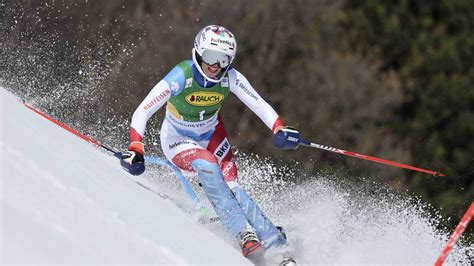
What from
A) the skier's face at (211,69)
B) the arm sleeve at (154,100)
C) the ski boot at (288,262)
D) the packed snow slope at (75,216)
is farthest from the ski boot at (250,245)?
the skier's face at (211,69)

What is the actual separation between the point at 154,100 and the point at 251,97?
0.88 meters

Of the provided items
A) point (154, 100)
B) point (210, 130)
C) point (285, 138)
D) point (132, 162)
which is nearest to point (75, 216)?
point (132, 162)

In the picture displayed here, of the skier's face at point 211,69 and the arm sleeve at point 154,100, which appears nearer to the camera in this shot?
the arm sleeve at point 154,100

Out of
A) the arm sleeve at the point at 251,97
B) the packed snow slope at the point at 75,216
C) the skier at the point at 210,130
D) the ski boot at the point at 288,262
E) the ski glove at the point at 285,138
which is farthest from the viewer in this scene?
the arm sleeve at the point at 251,97

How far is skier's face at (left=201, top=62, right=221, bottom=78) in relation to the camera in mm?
6590

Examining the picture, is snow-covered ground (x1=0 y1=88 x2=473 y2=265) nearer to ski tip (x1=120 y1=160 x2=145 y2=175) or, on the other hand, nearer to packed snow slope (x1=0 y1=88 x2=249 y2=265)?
packed snow slope (x1=0 y1=88 x2=249 y2=265)

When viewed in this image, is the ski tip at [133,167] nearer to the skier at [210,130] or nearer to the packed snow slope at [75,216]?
the skier at [210,130]

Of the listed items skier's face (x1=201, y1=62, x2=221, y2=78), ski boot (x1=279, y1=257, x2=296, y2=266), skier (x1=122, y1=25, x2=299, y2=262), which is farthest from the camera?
skier's face (x1=201, y1=62, x2=221, y2=78)

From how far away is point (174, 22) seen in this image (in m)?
23.4

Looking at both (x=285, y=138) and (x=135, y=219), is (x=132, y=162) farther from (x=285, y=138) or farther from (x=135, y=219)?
(x=285, y=138)

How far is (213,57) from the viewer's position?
6531 millimetres

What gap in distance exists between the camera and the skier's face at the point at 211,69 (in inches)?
259

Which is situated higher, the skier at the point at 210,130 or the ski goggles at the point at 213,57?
the ski goggles at the point at 213,57

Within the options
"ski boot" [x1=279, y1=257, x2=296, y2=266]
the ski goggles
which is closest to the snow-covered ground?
"ski boot" [x1=279, y1=257, x2=296, y2=266]
